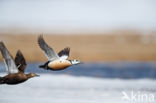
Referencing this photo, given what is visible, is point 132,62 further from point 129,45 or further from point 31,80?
point 31,80

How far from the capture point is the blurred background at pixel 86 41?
372 centimetres

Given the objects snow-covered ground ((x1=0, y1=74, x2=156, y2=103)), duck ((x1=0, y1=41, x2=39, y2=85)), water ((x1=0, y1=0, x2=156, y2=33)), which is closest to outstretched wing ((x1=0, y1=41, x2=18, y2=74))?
duck ((x1=0, y1=41, x2=39, y2=85))

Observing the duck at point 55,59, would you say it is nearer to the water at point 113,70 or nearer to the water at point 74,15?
the water at point 113,70

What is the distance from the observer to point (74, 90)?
3697mm

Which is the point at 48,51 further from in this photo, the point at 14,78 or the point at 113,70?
the point at 113,70

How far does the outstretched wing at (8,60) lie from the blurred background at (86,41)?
8 centimetres

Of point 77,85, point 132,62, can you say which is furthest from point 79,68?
point 132,62

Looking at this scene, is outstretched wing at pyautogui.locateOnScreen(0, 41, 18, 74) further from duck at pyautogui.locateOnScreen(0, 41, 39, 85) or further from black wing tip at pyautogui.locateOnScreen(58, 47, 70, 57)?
black wing tip at pyautogui.locateOnScreen(58, 47, 70, 57)

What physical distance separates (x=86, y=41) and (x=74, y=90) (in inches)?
14.8

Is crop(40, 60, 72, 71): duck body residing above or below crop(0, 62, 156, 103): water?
above

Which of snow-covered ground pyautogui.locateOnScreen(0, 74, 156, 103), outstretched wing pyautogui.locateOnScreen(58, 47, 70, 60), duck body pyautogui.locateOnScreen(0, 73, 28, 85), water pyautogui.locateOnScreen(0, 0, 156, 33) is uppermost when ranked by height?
water pyautogui.locateOnScreen(0, 0, 156, 33)

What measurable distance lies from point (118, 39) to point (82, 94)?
0.48 m

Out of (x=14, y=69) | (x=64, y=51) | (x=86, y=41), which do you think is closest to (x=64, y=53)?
(x=64, y=51)

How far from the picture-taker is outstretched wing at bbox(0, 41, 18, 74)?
3.64 m
